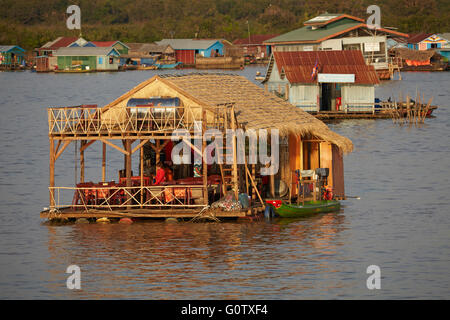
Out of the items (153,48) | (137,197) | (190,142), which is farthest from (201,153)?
(153,48)

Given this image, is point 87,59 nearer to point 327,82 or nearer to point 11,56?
point 11,56

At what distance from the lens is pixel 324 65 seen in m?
68.6

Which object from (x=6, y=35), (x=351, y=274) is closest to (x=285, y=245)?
(x=351, y=274)

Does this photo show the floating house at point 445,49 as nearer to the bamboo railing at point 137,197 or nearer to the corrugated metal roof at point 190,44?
the corrugated metal roof at point 190,44

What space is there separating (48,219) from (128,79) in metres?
103

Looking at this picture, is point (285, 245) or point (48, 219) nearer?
point (285, 245)

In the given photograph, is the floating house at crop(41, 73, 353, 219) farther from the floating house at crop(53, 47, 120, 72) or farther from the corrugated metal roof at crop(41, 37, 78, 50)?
the corrugated metal roof at crop(41, 37, 78, 50)

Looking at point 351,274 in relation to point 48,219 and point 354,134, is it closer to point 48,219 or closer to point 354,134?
point 48,219

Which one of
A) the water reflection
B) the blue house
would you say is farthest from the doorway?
the blue house

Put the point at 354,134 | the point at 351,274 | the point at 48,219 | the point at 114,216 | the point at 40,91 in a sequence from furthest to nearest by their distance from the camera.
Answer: the point at 40,91 → the point at 354,134 → the point at 48,219 → the point at 114,216 → the point at 351,274

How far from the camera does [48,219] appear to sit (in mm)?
32750

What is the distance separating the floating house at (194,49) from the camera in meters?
163

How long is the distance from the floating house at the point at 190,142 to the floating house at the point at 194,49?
12900 cm
